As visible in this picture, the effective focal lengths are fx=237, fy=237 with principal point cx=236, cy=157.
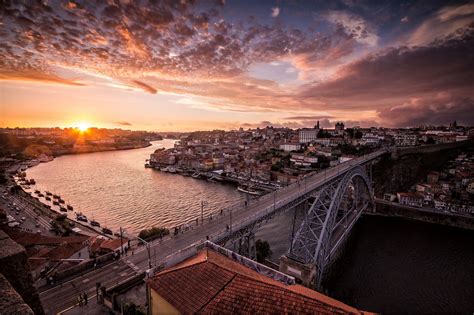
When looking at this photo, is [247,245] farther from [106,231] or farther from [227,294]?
[106,231]

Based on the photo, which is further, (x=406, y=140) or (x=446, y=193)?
(x=406, y=140)

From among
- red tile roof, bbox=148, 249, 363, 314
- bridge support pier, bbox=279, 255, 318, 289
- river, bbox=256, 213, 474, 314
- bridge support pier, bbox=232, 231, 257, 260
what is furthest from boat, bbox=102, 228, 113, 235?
red tile roof, bbox=148, 249, 363, 314

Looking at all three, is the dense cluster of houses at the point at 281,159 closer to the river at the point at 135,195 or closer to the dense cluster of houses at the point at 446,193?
the river at the point at 135,195

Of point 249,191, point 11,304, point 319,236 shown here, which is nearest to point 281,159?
point 249,191

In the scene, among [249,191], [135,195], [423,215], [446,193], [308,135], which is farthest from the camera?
[308,135]

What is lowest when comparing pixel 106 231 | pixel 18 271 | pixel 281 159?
pixel 106 231

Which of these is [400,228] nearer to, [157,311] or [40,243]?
[157,311]
